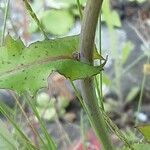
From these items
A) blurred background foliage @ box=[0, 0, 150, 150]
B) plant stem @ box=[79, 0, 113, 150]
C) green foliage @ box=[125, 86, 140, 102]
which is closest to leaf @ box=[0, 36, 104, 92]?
plant stem @ box=[79, 0, 113, 150]

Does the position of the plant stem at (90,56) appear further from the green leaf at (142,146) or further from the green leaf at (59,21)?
the green leaf at (59,21)

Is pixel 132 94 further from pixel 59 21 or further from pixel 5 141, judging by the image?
pixel 5 141

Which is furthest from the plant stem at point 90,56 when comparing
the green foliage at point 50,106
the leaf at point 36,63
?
the green foliage at point 50,106

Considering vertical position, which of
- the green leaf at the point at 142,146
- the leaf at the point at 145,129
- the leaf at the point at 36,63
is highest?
the leaf at the point at 36,63

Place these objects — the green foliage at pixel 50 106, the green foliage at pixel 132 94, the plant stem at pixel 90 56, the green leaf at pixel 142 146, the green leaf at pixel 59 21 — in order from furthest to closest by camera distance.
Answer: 1. the green foliage at pixel 132 94
2. the green foliage at pixel 50 106
3. the green leaf at pixel 59 21
4. the green leaf at pixel 142 146
5. the plant stem at pixel 90 56

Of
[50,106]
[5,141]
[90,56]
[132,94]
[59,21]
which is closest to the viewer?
[90,56]

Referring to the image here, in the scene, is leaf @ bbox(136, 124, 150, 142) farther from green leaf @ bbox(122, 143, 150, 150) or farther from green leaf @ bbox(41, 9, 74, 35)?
green leaf @ bbox(41, 9, 74, 35)

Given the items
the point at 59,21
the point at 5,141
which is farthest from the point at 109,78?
the point at 5,141
